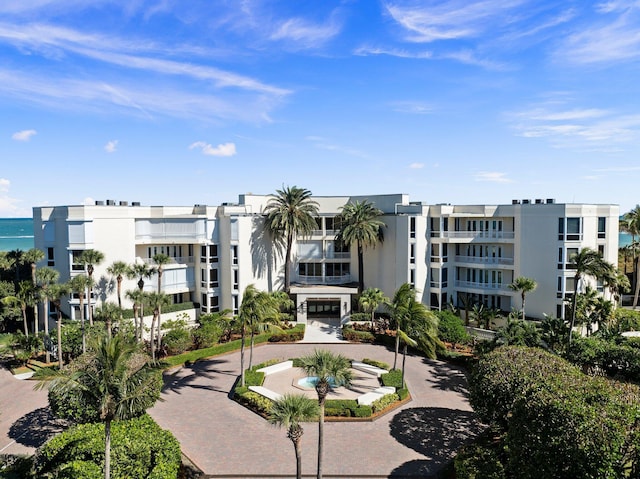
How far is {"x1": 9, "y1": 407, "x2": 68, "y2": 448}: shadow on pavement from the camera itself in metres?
24.1

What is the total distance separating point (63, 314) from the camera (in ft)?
139

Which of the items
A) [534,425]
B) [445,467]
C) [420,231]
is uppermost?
[420,231]

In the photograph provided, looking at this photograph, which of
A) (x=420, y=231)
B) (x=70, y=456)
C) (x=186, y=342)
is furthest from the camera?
(x=420, y=231)

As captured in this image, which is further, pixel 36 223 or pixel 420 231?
pixel 420 231

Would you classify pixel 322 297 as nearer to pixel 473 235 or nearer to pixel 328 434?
pixel 473 235

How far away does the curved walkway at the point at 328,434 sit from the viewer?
843 inches

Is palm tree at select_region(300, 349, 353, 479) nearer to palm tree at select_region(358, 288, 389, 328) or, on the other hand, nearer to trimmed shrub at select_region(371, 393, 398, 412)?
trimmed shrub at select_region(371, 393, 398, 412)

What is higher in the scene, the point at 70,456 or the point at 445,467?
the point at 70,456

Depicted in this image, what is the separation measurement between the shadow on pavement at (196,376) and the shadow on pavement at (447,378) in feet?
49.4

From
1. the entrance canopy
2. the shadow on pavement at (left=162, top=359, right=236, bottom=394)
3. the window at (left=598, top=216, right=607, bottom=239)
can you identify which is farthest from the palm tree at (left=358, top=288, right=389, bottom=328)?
the window at (left=598, top=216, right=607, bottom=239)

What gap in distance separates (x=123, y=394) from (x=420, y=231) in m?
36.0

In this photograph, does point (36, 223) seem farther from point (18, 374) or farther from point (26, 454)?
point (26, 454)

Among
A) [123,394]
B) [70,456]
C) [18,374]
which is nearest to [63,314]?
[18,374]

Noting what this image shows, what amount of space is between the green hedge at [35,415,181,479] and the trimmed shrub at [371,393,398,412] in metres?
12.3
